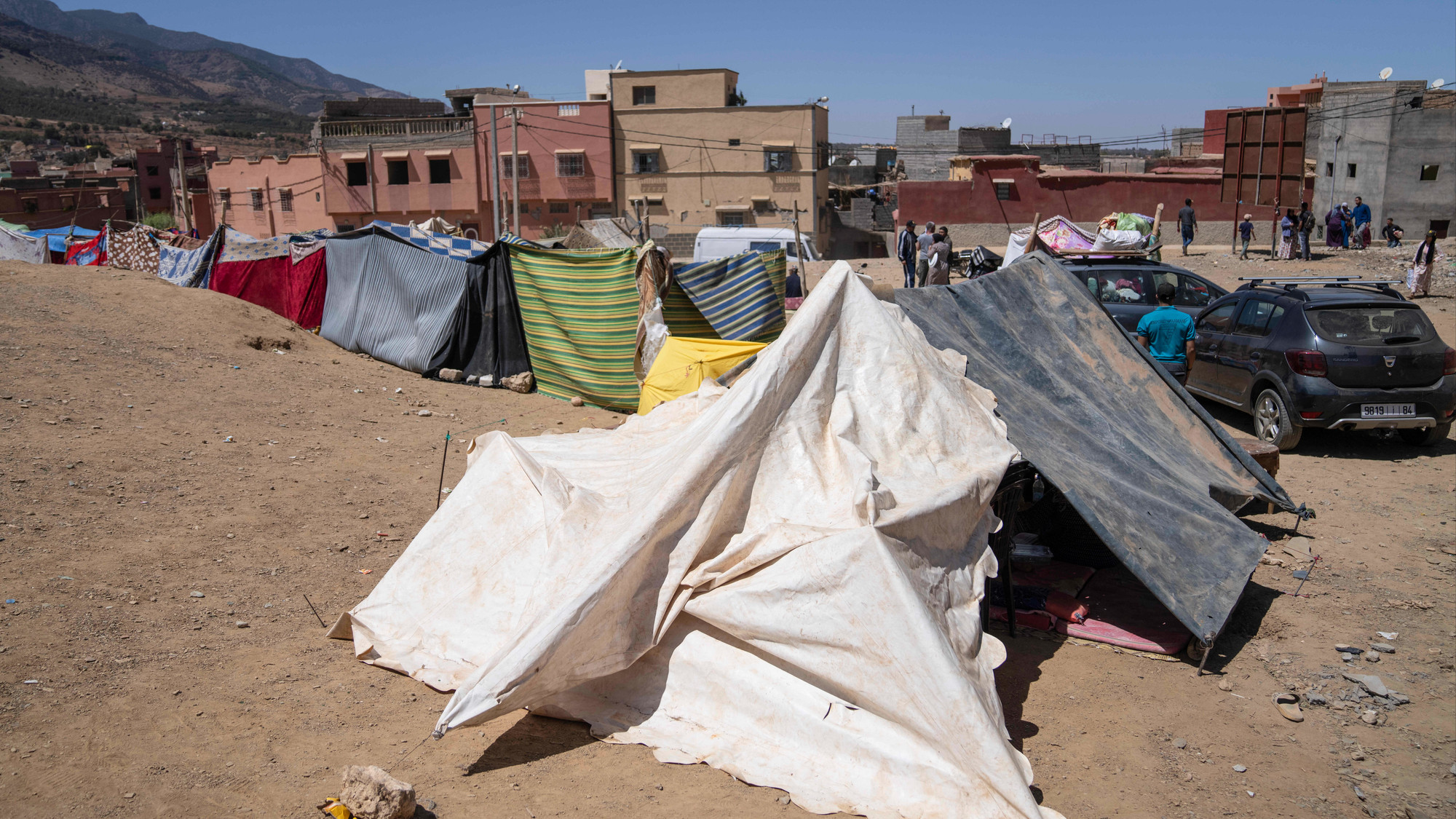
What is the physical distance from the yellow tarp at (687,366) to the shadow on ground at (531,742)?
3862 millimetres

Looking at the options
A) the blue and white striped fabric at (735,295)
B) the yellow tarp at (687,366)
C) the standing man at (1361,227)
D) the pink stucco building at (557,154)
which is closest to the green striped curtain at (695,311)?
the blue and white striped fabric at (735,295)

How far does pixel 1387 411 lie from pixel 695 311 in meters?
7.20

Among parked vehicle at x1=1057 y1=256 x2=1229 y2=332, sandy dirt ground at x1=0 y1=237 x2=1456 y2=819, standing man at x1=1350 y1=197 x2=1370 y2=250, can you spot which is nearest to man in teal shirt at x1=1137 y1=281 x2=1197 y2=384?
sandy dirt ground at x1=0 y1=237 x2=1456 y2=819

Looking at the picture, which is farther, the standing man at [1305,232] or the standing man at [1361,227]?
the standing man at [1361,227]

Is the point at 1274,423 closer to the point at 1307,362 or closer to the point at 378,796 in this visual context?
the point at 1307,362

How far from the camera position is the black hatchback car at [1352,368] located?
28.4ft

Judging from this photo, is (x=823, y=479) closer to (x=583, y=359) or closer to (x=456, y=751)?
(x=456, y=751)

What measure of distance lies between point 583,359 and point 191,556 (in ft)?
19.2

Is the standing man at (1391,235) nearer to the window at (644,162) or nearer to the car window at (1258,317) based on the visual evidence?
the car window at (1258,317)

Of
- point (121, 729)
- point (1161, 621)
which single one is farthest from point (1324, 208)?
point (121, 729)

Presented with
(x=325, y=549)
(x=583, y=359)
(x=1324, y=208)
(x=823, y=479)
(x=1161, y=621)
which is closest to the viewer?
(x=823, y=479)

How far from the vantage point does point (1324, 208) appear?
30.0 metres

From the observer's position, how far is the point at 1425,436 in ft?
30.7

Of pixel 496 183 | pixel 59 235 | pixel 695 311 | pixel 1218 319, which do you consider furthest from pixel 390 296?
pixel 59 235
